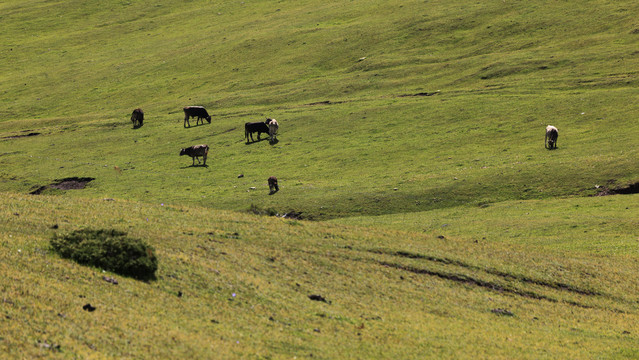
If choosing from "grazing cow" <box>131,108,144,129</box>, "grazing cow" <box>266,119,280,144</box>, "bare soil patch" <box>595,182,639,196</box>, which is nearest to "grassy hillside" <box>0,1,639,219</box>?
"bare soil patch" <box>595,182,639,196</box>

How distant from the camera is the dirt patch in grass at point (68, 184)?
45009 millimetres

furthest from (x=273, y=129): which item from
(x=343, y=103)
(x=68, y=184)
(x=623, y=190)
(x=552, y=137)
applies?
(x=623, y=190)

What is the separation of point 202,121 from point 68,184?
17.7 m

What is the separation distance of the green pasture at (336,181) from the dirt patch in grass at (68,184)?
0.35 metres

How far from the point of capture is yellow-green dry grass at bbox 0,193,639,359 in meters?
12.9

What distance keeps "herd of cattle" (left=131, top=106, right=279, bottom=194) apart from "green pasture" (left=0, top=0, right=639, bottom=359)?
3.24ft

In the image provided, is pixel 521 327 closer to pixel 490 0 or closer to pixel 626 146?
pixel 626 146

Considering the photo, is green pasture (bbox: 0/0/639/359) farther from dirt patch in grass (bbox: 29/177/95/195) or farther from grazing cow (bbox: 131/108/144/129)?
grazing cow (bbox: 131/108/144/129)

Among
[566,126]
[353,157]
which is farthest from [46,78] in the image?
[566,126]

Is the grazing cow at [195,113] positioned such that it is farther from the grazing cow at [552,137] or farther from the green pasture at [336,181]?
the grazing cow at [552,137]

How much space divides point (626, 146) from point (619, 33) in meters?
32.4

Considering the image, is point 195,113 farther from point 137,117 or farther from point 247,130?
point 247,130

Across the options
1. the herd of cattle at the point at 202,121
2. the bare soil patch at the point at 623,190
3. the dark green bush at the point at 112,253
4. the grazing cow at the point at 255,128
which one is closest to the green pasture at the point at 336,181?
the bare soil patch at the point at 623,190

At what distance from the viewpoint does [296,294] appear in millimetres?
17000
